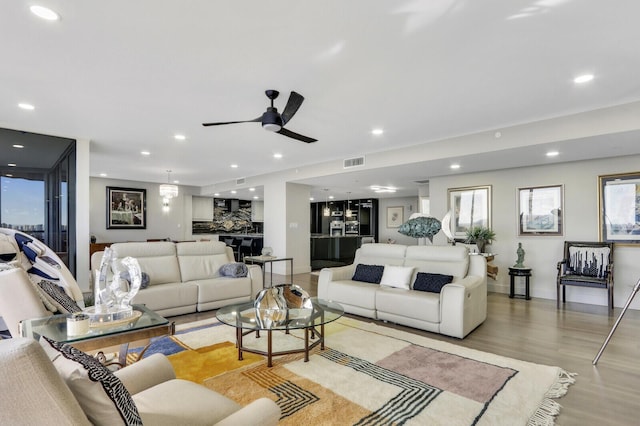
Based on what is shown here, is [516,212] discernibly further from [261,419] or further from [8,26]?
[8,26]

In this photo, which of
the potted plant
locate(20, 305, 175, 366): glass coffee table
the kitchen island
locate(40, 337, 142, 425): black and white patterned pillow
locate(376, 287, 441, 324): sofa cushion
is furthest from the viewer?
the kitchen island

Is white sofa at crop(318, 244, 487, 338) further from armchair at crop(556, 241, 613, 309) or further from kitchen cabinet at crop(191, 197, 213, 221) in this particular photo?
kitchen cabinet at crop(191, 197, 213, 221)

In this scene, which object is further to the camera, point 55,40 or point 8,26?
point 55,40

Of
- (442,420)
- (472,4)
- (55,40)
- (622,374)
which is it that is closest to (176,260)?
(55,40)

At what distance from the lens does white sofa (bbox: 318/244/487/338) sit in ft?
11.7

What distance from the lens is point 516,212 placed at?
20.3 ft

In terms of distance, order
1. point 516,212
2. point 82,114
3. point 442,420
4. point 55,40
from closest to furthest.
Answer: point 442,420 → point 55,40 → point 82,114 → point 516,212

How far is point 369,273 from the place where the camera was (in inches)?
181

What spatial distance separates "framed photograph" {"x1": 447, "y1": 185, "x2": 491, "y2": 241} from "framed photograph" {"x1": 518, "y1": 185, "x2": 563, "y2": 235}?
58 cm

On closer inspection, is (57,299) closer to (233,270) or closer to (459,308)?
(233,270)

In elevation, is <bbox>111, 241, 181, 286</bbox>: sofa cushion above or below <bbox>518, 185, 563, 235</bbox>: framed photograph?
below

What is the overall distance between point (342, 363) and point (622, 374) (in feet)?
7.51

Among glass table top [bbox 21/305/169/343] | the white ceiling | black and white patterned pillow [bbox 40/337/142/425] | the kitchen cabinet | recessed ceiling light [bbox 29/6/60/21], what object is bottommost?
glass table top [bbox 21/305/169/343]

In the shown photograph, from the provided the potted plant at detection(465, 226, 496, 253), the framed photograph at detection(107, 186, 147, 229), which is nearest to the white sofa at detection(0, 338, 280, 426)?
the potted plant at detection(465, 226, 496, 253)
